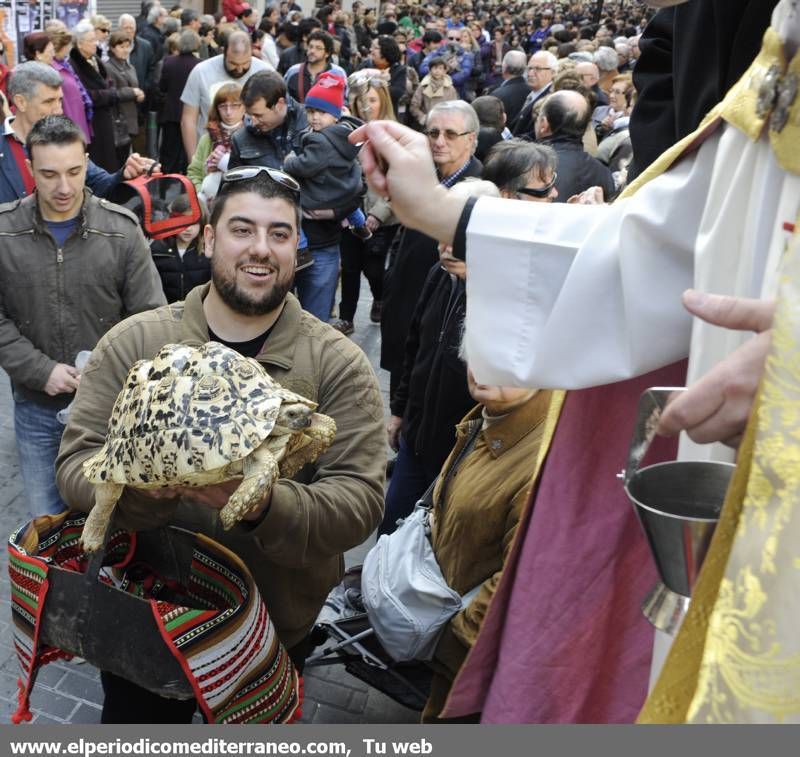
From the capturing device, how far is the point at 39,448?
4762 millimetres

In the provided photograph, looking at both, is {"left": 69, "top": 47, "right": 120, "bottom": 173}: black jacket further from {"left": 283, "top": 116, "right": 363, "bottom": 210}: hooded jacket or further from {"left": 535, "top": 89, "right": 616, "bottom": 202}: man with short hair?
{"left": 535, "top": 89, "right": 616, "bottom": 202}: man with short hair

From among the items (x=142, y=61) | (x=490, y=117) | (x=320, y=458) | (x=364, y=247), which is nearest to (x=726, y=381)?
(x=320, y=458)

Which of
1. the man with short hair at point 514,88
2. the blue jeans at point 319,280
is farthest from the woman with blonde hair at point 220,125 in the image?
the man with short hair at point 514,88

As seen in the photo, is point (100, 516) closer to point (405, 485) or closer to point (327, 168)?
point (405, 485)

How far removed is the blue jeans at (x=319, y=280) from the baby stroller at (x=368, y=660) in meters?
3.84

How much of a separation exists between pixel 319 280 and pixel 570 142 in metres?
1.98

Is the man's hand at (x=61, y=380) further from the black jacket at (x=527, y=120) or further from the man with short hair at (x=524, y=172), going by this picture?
the black jacket at (x=527, y=120)

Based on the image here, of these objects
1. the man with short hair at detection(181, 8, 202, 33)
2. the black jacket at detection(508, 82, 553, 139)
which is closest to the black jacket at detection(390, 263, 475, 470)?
the black jacket at detection(508, 82, 553, 139)

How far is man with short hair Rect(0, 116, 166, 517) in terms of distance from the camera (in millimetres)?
4469

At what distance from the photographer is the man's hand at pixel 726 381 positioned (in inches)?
50.3

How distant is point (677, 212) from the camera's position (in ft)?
6.06

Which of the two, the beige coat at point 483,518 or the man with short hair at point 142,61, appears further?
the man with short hair at point 142,61

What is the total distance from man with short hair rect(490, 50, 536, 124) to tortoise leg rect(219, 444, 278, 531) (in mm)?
9277
